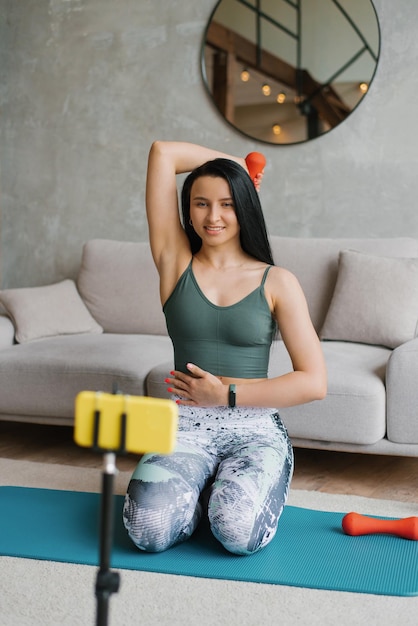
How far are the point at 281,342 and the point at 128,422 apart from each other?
2402 mm

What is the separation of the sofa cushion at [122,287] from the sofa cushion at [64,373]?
1.41 ft

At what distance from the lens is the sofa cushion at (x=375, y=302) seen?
121 inches

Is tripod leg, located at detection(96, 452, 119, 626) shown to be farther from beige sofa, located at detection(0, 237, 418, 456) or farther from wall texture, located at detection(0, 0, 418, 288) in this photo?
wall texture, located at detection(0, 0, 418, 288)

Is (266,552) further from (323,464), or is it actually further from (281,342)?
(281,342)

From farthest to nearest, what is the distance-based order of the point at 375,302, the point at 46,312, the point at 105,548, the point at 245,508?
the point at 46,312, the point at 375,302, the point at 245,508, the point at 105,548

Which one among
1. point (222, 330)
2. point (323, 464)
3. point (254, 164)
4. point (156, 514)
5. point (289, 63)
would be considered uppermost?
point (289, 63)

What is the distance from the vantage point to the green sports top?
6.85ft

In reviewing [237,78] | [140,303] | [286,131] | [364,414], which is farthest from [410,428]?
[237,78]

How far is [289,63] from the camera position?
378 centimetres

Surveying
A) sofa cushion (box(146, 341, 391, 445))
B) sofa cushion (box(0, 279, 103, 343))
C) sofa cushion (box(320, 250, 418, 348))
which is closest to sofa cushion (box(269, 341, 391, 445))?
sofa cushion (box(146, 341, 391, 445))

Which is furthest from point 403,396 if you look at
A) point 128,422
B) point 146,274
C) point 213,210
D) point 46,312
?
point 128,422

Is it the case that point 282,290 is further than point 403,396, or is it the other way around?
point 403,396

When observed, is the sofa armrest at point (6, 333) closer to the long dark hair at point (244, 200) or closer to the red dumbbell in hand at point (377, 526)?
the long dark hair at point (244, 200)

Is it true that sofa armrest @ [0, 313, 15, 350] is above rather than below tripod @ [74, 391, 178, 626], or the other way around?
below
